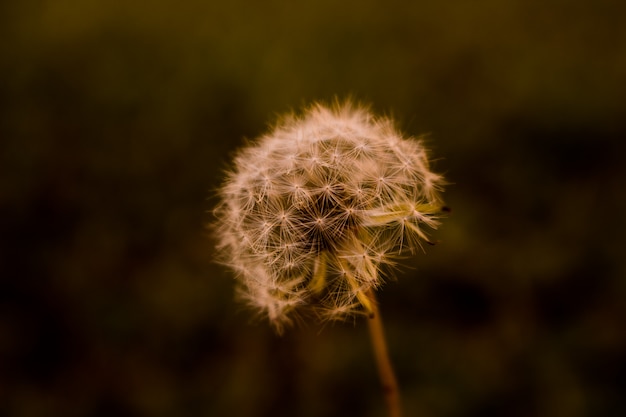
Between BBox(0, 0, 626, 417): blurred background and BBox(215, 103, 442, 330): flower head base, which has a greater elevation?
BBox(0, 0, 626, 417): blurred background

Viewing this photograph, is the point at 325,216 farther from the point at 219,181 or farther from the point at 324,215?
the point at 219,181

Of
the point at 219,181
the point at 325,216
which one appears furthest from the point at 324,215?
the point at 219,181

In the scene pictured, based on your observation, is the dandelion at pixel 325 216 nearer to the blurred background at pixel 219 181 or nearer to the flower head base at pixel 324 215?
the flower head base at pixel 324 215

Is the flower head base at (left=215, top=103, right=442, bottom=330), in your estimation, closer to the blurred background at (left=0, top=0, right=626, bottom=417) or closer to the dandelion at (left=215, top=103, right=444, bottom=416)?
the dandelion at (left=215, top=103, right=444, bottom=416)

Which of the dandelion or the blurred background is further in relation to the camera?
the blurred background

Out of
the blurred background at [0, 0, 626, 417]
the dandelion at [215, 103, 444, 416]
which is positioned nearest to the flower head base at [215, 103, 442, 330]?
the dandelion at [215, 103, 444, 416]

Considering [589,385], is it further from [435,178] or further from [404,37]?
[404,37]
